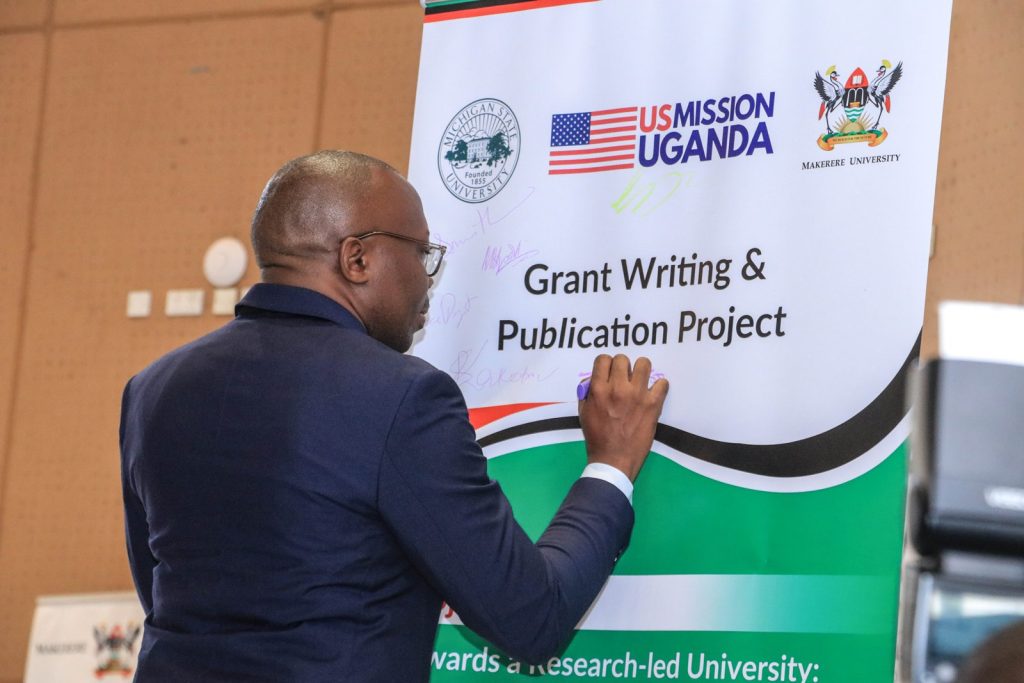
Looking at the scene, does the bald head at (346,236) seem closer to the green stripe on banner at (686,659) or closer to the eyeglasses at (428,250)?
the eyeglasses at (428,250)

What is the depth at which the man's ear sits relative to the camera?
179 cm

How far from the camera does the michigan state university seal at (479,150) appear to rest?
215cm

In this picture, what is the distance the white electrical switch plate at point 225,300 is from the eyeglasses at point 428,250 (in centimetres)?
153

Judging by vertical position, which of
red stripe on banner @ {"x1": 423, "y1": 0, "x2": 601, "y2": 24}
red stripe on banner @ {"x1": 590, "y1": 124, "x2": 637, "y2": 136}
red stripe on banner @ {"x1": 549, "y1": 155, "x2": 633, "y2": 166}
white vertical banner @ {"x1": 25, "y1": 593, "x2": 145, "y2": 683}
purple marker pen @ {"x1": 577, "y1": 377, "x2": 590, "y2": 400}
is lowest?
white vertical banner @ {"x1": 25, "y1": 593, "x2": 145, "y2": 683}

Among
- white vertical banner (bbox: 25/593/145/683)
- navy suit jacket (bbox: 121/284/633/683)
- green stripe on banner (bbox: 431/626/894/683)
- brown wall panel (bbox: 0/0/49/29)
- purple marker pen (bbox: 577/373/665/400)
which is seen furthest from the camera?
brown wall panel (bbox: 0/0/49/29)

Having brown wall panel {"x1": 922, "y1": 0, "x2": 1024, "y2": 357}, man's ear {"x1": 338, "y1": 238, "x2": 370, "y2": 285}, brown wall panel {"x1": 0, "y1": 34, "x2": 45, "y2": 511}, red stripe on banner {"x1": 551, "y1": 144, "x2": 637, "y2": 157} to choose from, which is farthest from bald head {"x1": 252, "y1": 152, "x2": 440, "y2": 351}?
brown wall panel {"x1": 0, "y1": 34, "x2": 45, "y2": 511}

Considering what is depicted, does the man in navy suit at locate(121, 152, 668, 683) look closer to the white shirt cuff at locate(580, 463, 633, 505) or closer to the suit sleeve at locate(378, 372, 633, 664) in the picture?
the suit sleeve at locate(378, 372, 633, 664)

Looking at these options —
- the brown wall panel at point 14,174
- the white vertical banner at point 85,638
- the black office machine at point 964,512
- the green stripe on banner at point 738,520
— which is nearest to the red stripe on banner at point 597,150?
the green stripe on banner at point 738,520

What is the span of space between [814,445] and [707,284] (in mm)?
318

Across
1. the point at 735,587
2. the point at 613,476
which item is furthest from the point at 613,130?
the point at 735,587

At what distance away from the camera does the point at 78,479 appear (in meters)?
3.55

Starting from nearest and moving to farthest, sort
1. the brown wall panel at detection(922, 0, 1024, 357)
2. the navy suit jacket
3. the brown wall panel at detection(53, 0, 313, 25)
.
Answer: the navy suit jacket → the brown wall panel at detection(922, 0, 1024, 357) → the brown wall panel at detection(53, 0, 313, 25)

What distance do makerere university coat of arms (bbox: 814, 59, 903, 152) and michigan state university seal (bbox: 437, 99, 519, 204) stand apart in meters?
0.56

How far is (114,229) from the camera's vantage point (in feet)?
12.0
